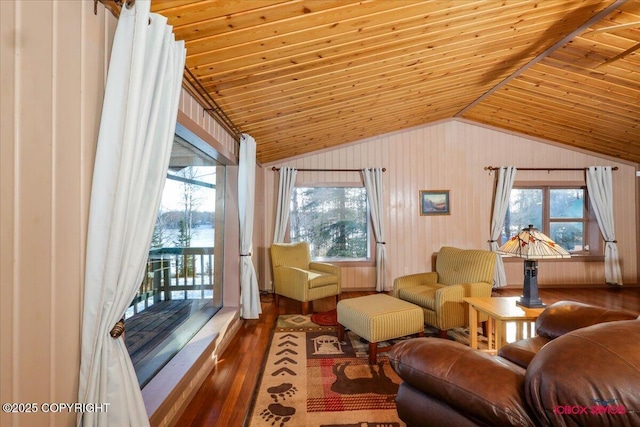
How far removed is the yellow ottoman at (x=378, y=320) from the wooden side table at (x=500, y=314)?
1.53ft

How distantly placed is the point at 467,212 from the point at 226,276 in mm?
4300

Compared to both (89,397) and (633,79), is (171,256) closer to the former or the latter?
(89,397)

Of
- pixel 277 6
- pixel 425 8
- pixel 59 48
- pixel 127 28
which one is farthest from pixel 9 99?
pixel 425 8

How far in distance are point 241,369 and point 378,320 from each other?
124 cm

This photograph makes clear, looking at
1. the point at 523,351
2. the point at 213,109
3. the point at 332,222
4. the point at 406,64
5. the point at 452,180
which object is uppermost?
the point at 406,64

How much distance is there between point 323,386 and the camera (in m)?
2.33

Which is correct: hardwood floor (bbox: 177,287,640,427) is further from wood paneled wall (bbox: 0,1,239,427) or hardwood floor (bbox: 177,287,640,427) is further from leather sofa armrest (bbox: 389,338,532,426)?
leather sofa armrest (bbox: 389,338,532,426)

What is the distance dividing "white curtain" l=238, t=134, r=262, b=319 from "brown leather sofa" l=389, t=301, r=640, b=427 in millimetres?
2454

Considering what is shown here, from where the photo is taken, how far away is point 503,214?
5.39 metres

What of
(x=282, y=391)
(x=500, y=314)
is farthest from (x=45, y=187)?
(x=500, y=314)

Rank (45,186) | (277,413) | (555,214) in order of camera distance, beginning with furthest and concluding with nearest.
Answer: (555,214), (277,413), (45,186)

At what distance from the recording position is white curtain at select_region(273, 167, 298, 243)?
5207 mm

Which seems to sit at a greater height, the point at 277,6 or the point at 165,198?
the point at 277,6

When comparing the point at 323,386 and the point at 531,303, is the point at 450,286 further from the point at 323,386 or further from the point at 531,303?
the point at 323,386
